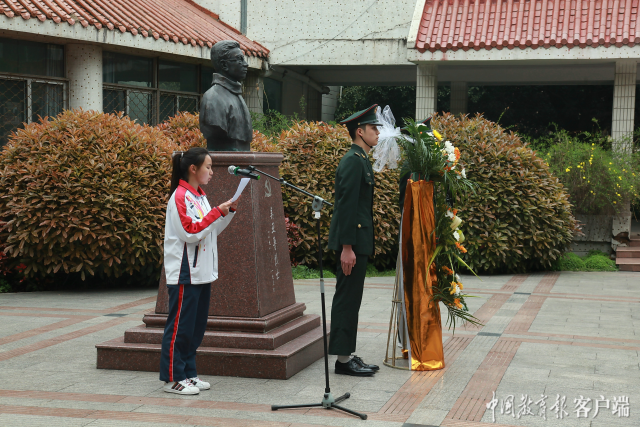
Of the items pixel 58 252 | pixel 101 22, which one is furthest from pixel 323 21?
pixel 58 252

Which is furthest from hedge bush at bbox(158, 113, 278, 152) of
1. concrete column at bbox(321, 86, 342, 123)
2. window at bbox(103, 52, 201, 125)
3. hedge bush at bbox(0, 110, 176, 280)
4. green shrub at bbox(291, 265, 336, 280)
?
concrete column at bbox(321, 86, 342, 123)

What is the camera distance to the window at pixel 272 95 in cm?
1752

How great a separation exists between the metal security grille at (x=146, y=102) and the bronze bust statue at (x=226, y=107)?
8.75m

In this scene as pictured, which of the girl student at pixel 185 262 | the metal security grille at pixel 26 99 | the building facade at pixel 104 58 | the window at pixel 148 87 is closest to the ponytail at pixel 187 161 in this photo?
the girl student at pixel 185 262

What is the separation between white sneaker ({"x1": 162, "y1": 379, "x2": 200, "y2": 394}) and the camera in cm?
488

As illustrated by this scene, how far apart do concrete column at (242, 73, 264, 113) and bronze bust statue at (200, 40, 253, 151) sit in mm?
11057

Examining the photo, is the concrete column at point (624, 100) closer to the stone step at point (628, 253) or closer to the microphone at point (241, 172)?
the stone step at point (628, 253)

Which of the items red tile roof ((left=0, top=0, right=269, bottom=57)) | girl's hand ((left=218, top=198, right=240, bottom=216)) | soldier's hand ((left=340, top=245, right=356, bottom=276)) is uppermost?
red tile roof ((left=0, top=0, right=269, bottom=57))

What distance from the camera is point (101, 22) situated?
12.7 metres

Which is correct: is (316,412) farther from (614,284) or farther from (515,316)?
(614,284)

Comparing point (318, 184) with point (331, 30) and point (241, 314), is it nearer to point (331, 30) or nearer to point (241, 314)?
point (241, 314)

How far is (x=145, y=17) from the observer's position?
14.3m

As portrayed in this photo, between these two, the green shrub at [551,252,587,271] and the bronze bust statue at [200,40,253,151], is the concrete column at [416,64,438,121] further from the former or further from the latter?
the bronze bust statue at [200,40,253,151]

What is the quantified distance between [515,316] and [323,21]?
10.3 metres
